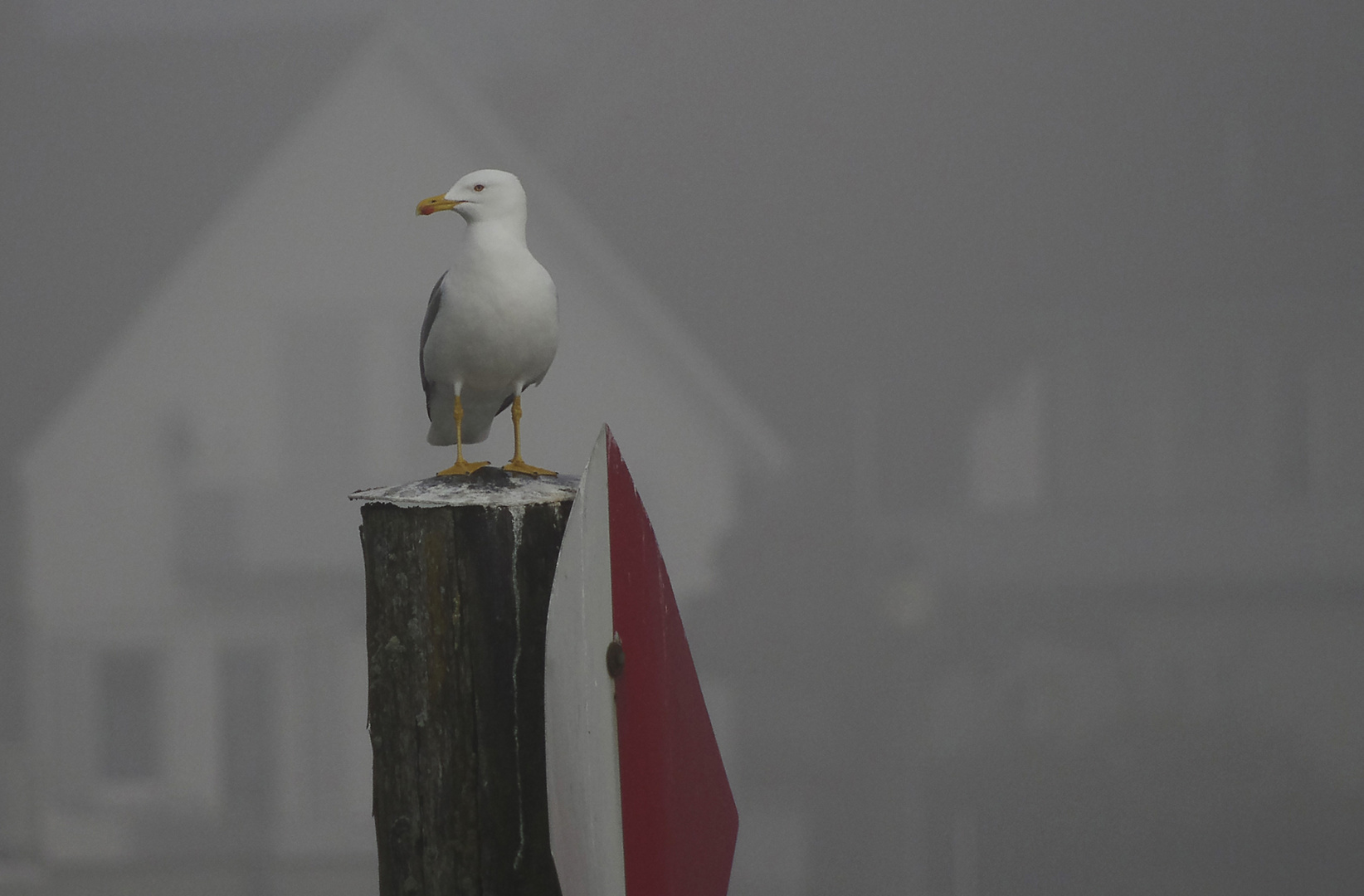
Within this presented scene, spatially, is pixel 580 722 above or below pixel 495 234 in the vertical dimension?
below

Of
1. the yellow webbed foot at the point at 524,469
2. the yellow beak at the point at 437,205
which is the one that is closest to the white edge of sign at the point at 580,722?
the yellow webbed foot at the point at 524,469

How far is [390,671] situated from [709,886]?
1.86 feet

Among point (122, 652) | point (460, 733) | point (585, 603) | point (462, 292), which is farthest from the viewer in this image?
point (122, 652)

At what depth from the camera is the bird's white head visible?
213cm

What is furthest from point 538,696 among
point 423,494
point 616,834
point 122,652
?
point 122,652

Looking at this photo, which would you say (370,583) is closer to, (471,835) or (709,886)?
(471,835)

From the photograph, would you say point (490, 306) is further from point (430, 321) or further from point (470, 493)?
point (470, 493)

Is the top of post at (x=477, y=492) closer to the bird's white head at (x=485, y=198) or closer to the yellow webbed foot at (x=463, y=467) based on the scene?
the yellow webbed foot at (x=463, y=467)

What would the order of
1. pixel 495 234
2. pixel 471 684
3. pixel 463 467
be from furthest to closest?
pixel 495 234 → pixel 463 467 → pixel 471 684

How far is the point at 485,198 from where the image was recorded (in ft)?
7.02

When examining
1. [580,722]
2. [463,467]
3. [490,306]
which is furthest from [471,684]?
[490,306]

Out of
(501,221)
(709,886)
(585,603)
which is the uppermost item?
(501,221)

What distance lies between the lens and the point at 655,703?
1.67 m

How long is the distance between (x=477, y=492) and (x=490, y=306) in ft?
1.39
